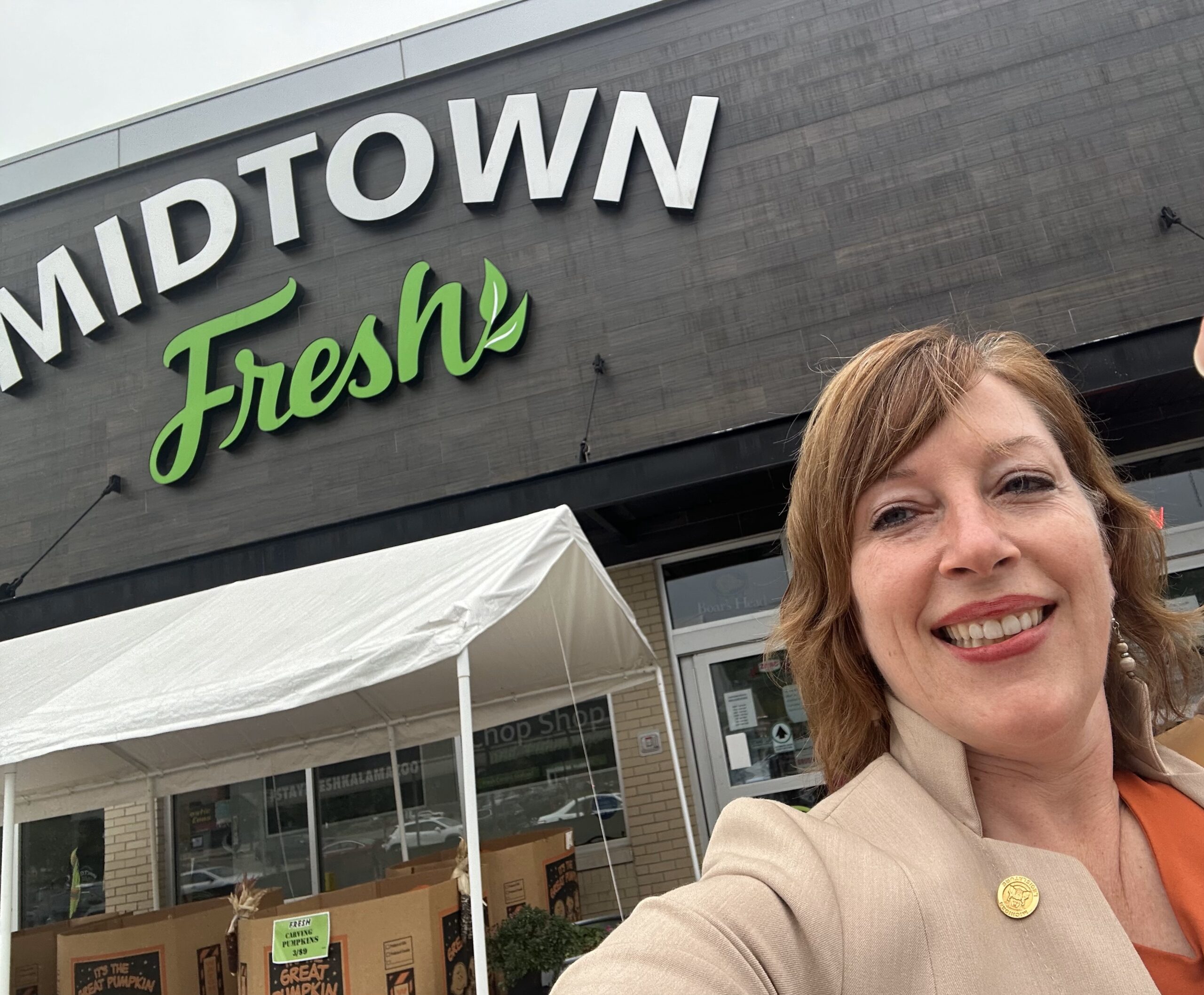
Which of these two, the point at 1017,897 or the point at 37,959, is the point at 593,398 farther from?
the point at 1017,897

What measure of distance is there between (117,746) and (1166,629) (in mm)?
6229

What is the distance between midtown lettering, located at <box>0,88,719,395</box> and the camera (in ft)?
25.0

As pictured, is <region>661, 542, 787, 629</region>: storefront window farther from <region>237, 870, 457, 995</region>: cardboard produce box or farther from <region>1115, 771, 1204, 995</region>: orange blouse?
<region>1115, 771, 1204, 995</region>: orange blouse

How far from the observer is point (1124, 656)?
147cm

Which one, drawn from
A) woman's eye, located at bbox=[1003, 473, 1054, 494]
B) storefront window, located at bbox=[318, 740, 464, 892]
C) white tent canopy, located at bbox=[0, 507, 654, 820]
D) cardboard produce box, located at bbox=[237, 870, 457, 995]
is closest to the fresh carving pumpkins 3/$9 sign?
white tent canopy, located at bbox=[0, 507, 654, 820]

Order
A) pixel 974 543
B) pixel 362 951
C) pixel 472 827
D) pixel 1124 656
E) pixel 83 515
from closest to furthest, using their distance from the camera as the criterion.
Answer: pixel 974 543
pixel 1124 656
pixel 472 827
pixel 362 951
pixel 83 515

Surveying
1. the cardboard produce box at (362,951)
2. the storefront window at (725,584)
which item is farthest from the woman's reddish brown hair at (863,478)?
the storefront window at (725,584)

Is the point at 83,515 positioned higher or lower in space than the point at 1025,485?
higher

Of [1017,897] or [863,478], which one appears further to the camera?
[863,478]

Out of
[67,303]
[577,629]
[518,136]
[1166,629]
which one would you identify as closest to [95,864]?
[67,303]

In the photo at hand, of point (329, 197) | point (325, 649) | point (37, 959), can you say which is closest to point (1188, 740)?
point (325, 649)

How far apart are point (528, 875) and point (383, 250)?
5.62 meters

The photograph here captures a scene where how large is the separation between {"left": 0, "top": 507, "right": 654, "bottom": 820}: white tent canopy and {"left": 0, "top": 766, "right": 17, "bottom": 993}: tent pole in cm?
18

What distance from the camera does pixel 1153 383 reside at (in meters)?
6.05
